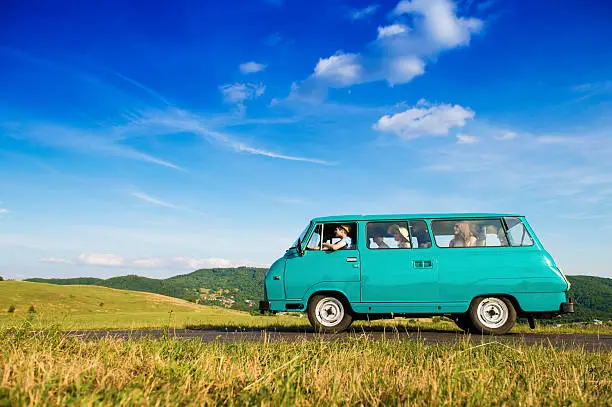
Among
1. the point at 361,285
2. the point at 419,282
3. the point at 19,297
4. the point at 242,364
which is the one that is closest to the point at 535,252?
the point at 419,282

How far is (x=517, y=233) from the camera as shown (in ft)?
34.0

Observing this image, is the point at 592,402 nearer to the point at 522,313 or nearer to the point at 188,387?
the point at 188,387

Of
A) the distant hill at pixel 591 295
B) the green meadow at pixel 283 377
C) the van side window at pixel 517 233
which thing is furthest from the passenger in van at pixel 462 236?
the distant hill at pixel 591 295

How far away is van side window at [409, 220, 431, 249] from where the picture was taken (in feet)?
34.0

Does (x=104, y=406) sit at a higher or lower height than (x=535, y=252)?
lower

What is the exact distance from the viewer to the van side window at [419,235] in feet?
34.0

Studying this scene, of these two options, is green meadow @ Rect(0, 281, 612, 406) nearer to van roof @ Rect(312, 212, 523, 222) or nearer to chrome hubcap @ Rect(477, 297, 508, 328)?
chrome hubcap @ Rect(477, 297, 508, 328)

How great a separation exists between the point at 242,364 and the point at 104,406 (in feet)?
5.35

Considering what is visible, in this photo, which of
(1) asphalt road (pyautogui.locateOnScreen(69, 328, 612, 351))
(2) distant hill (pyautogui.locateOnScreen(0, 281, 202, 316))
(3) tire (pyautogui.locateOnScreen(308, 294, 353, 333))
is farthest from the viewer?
(2) distant hill (pyautogui.locateOnScreen(0, 281, 202, 316))

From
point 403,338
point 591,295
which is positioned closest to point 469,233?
point 403,338

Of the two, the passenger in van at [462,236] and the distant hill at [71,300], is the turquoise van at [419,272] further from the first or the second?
the distant hill at [71,300]

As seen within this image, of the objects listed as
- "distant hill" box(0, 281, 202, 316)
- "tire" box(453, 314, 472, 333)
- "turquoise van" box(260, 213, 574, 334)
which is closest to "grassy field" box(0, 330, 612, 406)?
"turquoise van" box(260, 213, 574, 334)

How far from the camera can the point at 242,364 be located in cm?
457

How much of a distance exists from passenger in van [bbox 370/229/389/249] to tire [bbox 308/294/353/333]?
1.36 metres
